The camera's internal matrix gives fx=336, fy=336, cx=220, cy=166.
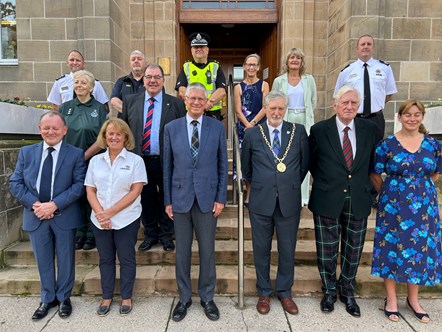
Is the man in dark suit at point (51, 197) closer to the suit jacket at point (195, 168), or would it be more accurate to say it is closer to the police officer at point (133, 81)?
the suit jacket at point (195, 168)

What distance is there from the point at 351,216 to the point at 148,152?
Result: 1967 millimetres

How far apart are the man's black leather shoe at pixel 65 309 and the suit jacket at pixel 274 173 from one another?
1803 millimetres

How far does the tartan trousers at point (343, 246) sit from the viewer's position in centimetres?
288

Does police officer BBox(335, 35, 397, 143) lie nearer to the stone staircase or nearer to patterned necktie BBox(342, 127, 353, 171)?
patterned necktie BBox(342, 127, 353, 171)

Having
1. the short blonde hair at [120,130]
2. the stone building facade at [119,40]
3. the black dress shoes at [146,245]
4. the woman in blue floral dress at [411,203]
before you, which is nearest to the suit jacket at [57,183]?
the short blonde hair at [120,130]

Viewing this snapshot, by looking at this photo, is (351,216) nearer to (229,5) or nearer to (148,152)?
(148,152)

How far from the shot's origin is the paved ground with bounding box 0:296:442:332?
2.73m

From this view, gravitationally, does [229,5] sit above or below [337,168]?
above

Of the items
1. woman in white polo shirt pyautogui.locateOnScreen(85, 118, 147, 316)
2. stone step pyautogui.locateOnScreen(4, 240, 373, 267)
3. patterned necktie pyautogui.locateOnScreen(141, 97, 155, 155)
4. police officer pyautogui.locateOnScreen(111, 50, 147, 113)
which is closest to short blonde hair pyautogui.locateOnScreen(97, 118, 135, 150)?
woman in white polo shirt pyautogui.locateOnScreen(85, 118, 147, 316)

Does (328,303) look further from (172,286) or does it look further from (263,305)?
(172,286)

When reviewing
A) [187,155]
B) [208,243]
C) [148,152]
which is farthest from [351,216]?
[148,152]

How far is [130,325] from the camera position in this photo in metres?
2.76

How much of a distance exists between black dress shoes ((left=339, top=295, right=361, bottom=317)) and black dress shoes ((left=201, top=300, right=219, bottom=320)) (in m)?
1.15

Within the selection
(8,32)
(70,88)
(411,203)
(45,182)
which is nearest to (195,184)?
(45,182)
